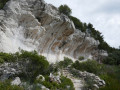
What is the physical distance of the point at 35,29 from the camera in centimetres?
1812

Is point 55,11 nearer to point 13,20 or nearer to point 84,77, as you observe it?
point 13,20

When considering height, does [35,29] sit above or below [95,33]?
below

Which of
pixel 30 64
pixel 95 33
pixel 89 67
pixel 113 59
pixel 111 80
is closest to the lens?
pixel 30 64

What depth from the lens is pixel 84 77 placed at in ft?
48.3

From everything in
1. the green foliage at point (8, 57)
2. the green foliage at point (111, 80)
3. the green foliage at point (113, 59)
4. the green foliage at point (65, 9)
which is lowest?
the green foliage at point (111, 80)

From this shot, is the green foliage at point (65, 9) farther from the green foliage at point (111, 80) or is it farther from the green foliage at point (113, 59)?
the green foliage at point (111, 80)

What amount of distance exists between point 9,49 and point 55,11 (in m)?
8.17

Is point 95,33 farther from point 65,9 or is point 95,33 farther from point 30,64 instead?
point 30,64

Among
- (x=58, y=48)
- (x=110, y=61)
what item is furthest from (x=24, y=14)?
(x=110, y=61)

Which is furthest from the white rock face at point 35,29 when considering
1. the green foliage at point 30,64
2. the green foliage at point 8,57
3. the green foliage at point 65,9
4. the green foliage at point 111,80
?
the green foliage at point 111,80

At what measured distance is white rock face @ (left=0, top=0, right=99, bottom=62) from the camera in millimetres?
16236

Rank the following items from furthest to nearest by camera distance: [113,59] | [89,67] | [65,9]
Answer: [113,59], [65,9], [89,67]

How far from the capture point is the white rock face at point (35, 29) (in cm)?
1624

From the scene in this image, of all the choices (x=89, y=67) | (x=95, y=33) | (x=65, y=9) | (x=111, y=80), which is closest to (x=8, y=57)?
(x=111, y=80)
